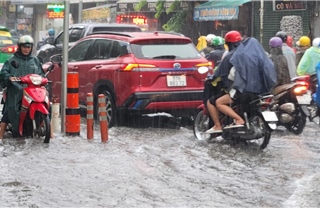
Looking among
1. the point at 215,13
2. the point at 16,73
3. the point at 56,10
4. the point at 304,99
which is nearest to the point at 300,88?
the point at 304,99

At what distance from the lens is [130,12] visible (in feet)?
108

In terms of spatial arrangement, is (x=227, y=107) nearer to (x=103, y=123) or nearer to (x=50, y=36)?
(x=103, y=123)

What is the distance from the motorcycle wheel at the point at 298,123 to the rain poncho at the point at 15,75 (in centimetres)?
430

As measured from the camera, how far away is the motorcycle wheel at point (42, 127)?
10406 mm

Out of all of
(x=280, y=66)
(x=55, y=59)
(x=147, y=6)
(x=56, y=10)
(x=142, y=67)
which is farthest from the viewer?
(x=147, y=6)

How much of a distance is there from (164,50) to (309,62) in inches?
139

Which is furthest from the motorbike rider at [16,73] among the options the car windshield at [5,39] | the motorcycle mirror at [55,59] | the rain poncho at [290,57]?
the car windshield at [5,39]

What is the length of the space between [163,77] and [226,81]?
5.95ft

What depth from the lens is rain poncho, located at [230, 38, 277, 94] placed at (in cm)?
1044

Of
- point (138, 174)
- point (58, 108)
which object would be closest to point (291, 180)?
point (138, 174)

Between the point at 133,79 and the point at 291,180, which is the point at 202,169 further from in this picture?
the point at 133,79

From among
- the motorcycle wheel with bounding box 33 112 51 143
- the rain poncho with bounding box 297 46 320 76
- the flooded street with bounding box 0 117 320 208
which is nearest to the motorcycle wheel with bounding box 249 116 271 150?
the flooded street with bounding box 0 117 320 208

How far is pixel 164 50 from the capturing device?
12.7 meters

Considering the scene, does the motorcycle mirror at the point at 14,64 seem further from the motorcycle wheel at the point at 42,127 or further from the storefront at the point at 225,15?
the storefront at the point at 225,15
